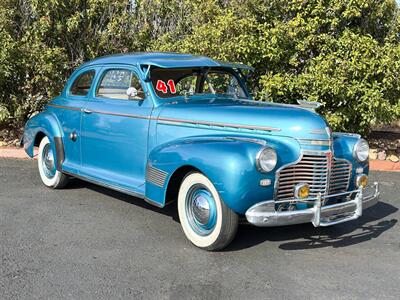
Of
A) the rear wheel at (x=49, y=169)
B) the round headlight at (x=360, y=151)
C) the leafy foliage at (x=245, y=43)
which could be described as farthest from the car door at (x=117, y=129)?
the leafy foliage at (x=245, y=43)

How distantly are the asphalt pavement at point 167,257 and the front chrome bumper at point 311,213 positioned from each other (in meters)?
0.37

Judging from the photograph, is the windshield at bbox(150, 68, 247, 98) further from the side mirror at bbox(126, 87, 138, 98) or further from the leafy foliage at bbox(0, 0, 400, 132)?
the leafy foliage at bbox(0, 0, 400, 132)

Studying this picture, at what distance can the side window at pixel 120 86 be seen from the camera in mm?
5293

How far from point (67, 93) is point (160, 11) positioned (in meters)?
3.93

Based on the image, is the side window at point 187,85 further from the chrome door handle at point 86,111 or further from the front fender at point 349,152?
the front fender at point 349,152

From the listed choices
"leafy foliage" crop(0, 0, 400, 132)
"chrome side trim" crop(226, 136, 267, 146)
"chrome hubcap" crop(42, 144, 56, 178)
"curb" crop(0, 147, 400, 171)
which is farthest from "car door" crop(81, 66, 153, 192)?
"curb" crop(0, 147, 400, 171)

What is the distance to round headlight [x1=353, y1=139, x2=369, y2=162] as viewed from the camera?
4.79m

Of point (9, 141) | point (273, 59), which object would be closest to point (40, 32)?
point (9, 141)

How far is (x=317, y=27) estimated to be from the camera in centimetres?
838

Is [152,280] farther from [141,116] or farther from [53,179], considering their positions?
[53,179]

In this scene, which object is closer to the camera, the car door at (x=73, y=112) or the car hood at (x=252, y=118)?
the car hood at (x=252, y=118)

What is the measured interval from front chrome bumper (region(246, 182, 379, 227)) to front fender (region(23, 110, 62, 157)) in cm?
329

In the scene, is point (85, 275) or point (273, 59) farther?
point (273, 59)

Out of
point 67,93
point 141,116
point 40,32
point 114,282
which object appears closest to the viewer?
point 114,282
